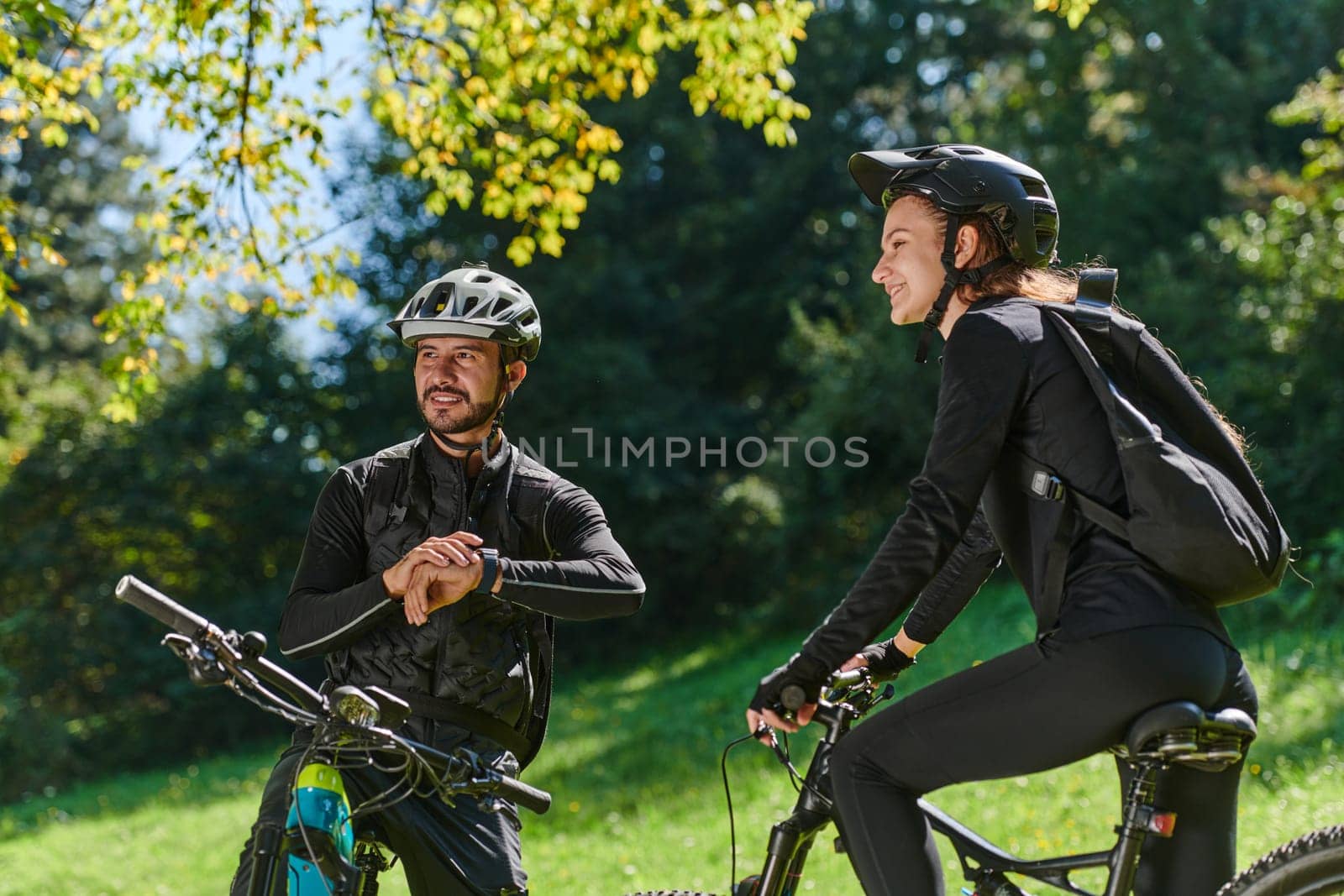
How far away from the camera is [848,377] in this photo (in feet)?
71.6

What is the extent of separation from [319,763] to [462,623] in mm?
613

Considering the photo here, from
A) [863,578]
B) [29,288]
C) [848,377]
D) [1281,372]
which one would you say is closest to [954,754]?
[863,578]

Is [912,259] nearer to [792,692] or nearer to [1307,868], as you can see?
[792,692]

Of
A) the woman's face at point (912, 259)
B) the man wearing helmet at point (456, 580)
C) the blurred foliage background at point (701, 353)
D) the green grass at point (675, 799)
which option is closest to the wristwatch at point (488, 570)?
the man wearing helmet at point (456, 580)

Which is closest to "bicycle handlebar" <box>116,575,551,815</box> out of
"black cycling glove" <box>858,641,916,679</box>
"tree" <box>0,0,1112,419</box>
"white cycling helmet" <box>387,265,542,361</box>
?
"black cycling glove" <box>858,641,916,679</box>

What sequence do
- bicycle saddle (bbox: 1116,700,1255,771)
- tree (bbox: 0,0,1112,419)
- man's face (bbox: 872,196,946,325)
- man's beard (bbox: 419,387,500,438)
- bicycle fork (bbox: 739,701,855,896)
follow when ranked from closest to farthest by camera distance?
bicycle saddle (bbox: 1116,700,1255,771)
bicycle fork (bbox: 739,701,855,896)
man's face (bbox: 872,196,946,325)
man's beard (bbox: 419,387,500,438)
tree (bbox: 0,0,1112,419)

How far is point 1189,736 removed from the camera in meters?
2.74

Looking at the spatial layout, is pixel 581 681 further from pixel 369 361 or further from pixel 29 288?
pixel 29 288

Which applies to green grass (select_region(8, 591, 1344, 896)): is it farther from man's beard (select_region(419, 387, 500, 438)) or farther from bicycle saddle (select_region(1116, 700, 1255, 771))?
man's beard (select_region(419, 387, 500, 438))

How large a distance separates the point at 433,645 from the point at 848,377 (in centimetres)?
1842

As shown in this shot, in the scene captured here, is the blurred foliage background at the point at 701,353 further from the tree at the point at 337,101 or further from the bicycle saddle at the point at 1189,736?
the bicycle saddle at the point at 1189,736

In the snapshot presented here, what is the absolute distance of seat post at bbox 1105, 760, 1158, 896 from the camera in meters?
2.89

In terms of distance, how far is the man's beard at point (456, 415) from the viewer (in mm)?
4035

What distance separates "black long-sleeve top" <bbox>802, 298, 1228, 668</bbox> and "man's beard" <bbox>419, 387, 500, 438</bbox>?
1504mm
